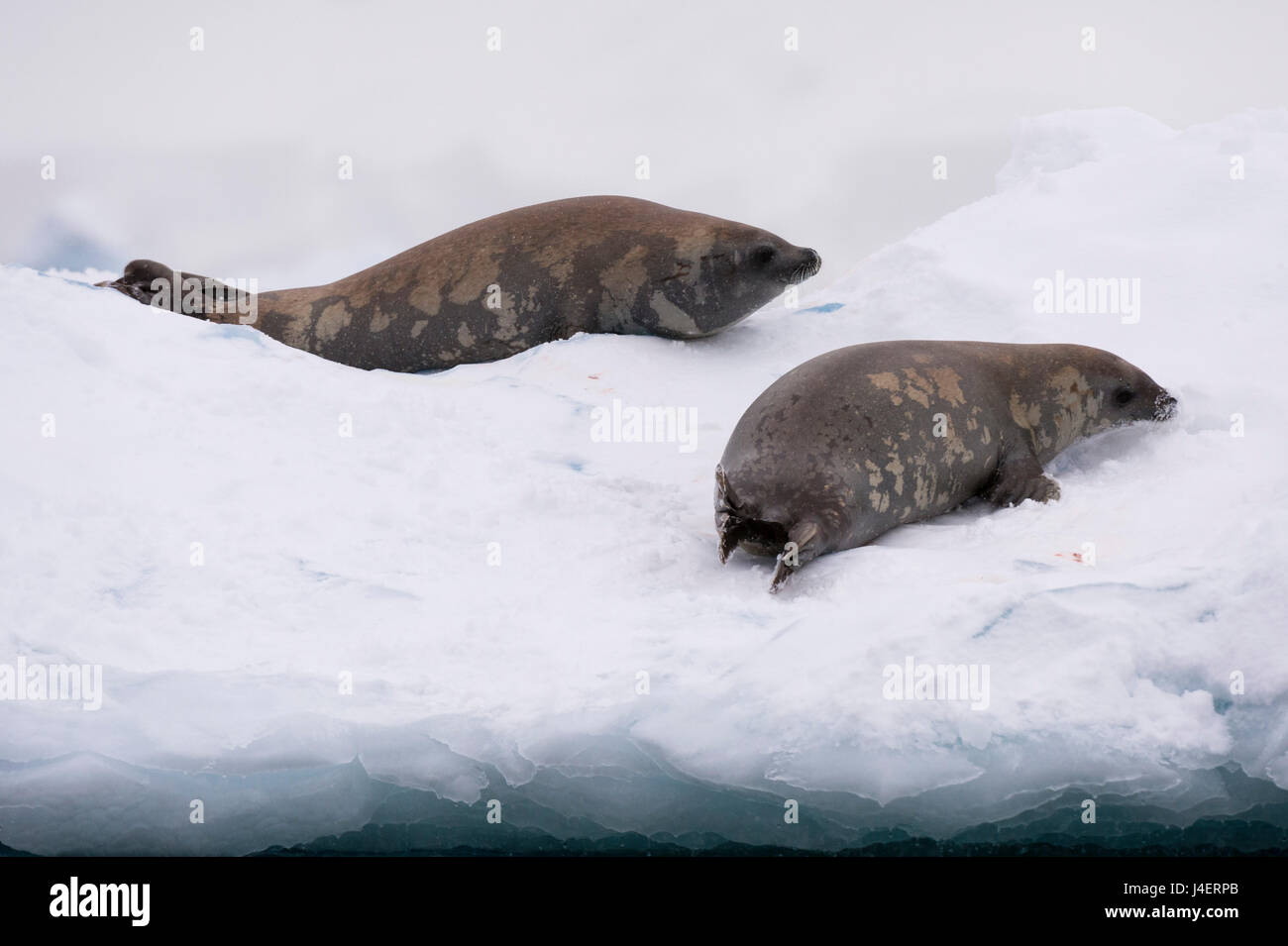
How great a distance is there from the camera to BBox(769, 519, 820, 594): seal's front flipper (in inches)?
148

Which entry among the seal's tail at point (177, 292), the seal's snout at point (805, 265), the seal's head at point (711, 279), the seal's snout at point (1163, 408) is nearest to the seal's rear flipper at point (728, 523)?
the seal's snout at point (1163, 408)

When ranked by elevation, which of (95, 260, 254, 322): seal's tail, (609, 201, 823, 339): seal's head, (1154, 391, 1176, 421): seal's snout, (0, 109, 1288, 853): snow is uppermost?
(95, 260, 254, 322): seal's tail

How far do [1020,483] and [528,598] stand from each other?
5.89ft

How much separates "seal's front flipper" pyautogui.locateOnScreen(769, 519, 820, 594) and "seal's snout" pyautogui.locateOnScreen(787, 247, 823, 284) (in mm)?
2454

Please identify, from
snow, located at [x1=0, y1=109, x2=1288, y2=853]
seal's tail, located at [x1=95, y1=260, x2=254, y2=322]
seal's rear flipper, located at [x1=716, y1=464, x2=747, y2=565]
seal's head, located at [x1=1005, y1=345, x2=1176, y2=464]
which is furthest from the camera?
seal's tail, located at [x1=95, y1=260, x2=254, y2=322]

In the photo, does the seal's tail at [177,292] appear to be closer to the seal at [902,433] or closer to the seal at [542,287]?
the seal at [542,287]

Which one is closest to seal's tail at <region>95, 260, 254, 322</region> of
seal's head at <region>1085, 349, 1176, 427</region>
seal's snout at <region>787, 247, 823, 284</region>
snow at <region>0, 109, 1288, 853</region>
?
snow at <region>0, 109, 1288, 853</region>

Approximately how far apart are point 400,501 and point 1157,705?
2.19 m

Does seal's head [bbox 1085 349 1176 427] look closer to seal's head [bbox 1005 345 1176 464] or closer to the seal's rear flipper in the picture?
seal's head [bbox 1005 345 1176 464]

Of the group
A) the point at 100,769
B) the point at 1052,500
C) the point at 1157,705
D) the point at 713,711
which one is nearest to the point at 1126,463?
the point at 1052,500

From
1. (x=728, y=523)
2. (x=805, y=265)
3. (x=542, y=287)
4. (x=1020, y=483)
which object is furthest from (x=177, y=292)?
(x=1020, y=483)

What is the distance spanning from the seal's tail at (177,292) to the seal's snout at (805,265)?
110 inches

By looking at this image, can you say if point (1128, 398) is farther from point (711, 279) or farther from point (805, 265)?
point (711, 279)

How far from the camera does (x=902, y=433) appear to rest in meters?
4.18
